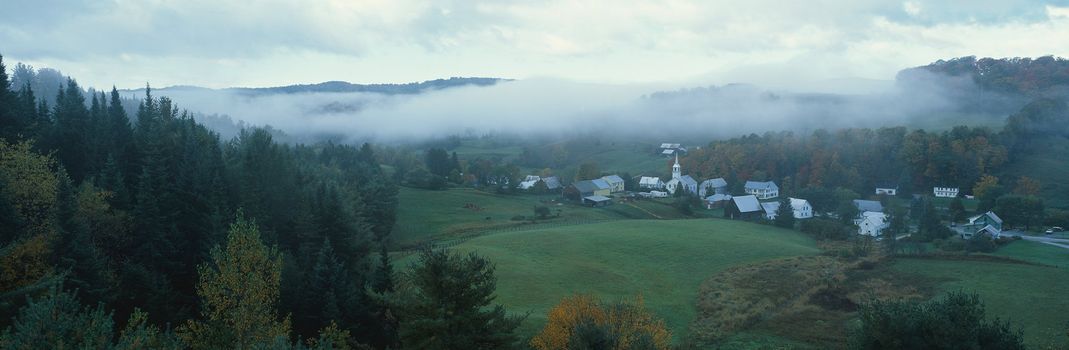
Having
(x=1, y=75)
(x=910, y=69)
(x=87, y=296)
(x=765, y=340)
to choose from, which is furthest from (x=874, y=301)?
(x=910, y=69)

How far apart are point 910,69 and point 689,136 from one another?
81208 mm

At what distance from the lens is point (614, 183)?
9638 centimetres

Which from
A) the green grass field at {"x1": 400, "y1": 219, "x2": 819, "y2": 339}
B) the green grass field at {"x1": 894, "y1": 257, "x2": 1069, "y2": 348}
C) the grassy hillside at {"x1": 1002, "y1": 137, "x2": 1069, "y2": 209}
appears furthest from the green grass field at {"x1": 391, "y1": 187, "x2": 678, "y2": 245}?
the grassy hillside at {"x1": 1002, "y1": 137, "x2": 1069, "y2": 209}

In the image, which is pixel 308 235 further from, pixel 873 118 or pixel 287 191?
pixel 873 118

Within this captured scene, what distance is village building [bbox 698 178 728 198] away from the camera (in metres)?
89.2

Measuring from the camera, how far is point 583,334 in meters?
15.8

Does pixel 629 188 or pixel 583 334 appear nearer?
pixel 583 334

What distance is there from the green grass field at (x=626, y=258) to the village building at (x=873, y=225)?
7.77 metres

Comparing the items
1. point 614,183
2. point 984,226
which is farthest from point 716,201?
point 984,226

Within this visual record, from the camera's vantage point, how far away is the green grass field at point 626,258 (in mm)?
35094

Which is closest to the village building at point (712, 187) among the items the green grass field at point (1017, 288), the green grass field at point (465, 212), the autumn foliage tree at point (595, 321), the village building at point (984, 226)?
the green grass field at point (465, 212)

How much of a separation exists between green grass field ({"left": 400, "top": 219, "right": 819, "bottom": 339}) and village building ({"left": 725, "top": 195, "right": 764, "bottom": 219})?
8.90m

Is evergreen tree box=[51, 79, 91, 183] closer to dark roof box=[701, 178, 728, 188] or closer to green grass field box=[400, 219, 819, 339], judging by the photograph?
green grass field box=[400, 219, 819, 339]

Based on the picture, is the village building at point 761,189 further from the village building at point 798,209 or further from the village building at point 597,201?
the village building at point 597,201
